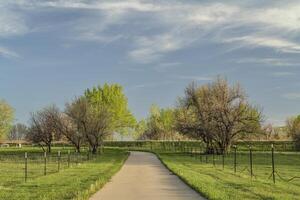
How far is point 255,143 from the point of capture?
94.4m

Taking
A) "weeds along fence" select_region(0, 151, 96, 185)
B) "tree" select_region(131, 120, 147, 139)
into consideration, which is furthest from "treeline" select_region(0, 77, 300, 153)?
"tree" select_region(131, 120, 147, 139)

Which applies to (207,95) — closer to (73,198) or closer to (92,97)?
(92,97)

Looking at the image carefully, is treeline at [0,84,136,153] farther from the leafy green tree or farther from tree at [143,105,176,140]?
tree at [143,105,176,140]

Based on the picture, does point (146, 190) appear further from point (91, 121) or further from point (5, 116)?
point (5, 116)

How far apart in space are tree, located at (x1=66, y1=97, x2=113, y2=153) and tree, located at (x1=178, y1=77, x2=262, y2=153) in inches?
407

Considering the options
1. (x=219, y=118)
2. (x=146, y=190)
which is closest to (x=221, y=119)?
(x=219, y=118)

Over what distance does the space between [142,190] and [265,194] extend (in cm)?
421

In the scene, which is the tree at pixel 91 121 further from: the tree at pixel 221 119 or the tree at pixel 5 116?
the tree at pixel 5 116

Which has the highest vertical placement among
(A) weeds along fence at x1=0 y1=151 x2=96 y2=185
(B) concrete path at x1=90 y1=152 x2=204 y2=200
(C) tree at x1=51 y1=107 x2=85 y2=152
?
(C) tree at x1=51 y1=107 x2=85 y2=152

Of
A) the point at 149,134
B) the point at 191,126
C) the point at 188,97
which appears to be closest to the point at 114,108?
the point at 149,134

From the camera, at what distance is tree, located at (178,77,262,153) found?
66.9 metres

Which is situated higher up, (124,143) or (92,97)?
(92,97)

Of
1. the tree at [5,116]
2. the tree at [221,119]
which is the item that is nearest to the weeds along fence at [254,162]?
the tree at [221,119]

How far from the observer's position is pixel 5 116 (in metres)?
124
